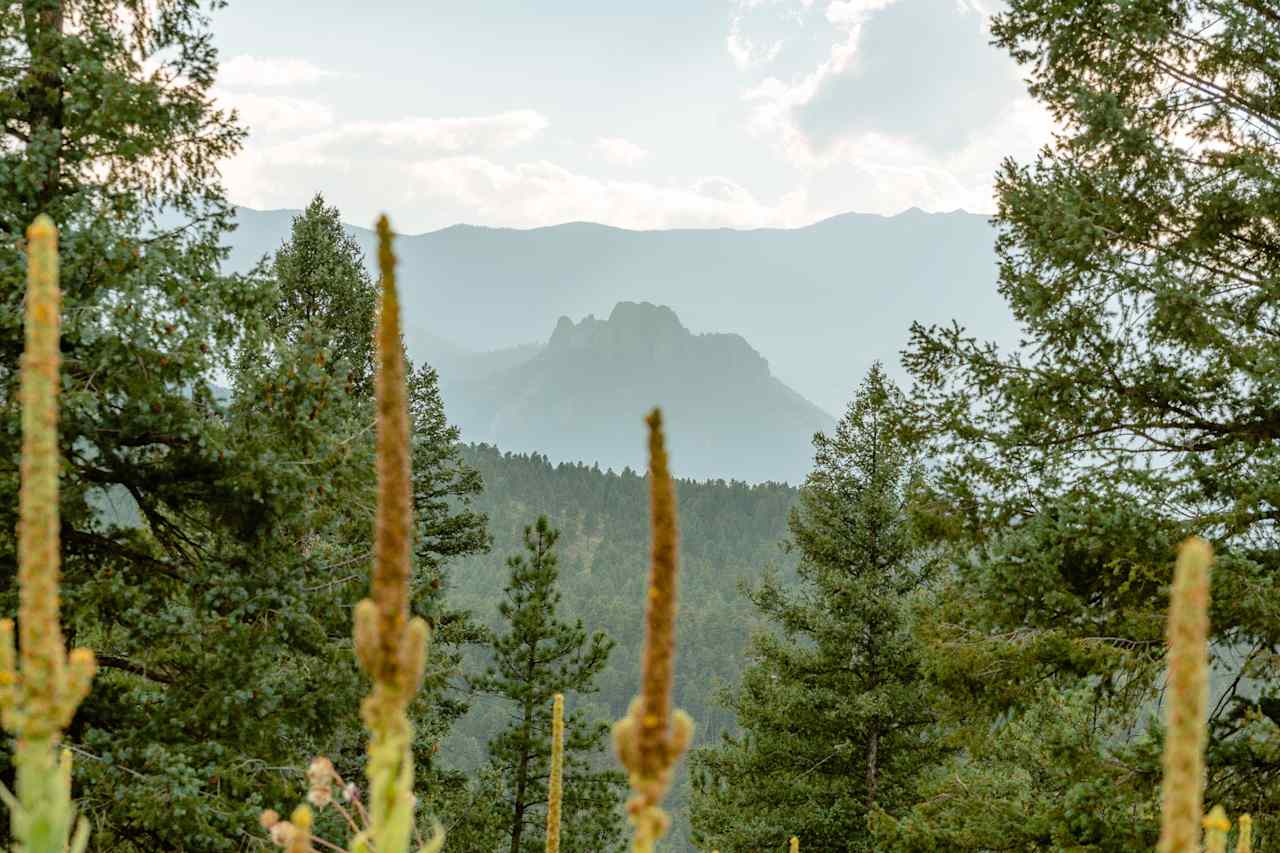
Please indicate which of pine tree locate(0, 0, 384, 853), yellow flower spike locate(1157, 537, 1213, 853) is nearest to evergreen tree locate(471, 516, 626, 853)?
pine tree locate(0, 0, 384, 853)

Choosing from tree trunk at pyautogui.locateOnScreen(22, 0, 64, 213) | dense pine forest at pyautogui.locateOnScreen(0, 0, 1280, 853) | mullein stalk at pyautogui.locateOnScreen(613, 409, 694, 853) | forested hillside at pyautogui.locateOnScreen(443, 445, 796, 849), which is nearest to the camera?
mullein stalk at pyautogui.locateOnScreen(613, 409, 694, 853)

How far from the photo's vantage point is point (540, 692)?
19562 millimetres

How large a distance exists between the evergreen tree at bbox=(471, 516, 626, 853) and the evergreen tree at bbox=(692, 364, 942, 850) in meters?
2.50

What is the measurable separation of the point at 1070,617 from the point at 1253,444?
6.65 ft

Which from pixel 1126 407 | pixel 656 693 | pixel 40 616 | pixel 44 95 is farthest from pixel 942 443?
pixel 40 616

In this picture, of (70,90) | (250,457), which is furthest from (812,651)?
(70,90)

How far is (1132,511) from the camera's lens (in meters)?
7.51

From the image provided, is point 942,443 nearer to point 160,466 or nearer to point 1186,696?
point 160,466

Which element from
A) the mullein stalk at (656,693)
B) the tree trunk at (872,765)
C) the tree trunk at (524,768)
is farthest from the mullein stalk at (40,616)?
the tree trunk at (524,768)

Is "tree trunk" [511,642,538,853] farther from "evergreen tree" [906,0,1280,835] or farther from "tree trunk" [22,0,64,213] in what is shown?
"tree trunk" [22,0,64,213]

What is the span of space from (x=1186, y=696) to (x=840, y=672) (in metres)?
18.2

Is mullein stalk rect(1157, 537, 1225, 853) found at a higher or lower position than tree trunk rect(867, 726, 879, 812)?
higher

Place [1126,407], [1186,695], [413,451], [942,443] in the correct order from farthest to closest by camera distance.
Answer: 1. [413,451]
2. [942,443]
3. [1126,407]
4. [1186,695]

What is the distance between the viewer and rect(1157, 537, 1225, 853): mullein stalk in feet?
1.89
